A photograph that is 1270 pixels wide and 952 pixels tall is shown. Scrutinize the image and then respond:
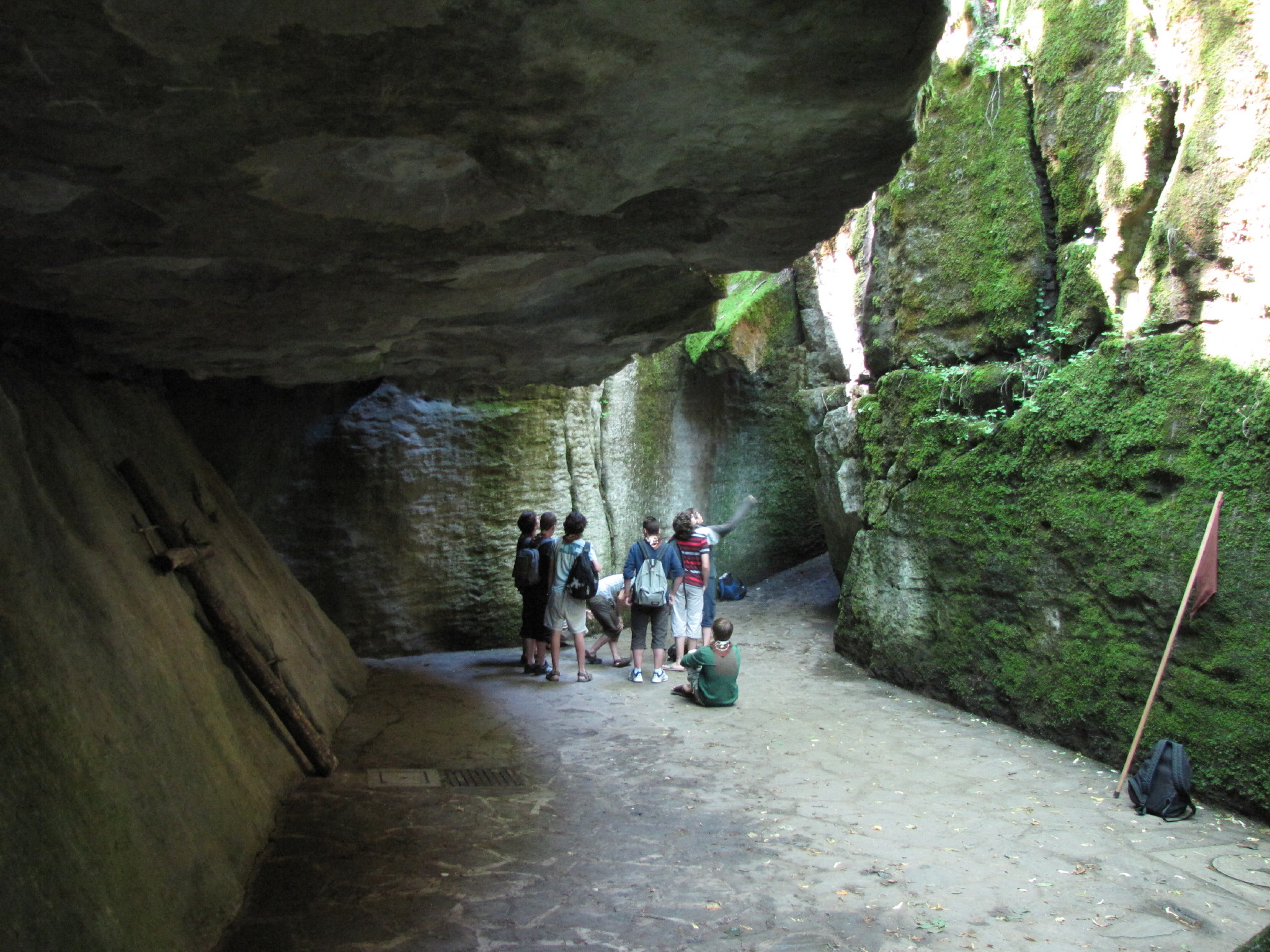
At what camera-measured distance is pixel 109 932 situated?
266 cm

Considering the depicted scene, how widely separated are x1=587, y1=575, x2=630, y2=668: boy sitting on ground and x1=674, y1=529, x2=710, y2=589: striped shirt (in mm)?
989

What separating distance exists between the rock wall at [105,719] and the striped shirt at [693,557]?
420 centimetres

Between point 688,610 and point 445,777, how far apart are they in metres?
3.77

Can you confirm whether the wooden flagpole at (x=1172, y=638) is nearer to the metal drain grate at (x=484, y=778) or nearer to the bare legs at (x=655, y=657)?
the metal drain grate at (x=484, y=778)

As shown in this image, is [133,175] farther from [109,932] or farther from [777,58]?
[109,932]

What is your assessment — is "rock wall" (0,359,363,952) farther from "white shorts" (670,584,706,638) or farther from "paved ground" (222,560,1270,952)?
"white shorts" (670,584,706,638)

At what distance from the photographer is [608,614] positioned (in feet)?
32.3

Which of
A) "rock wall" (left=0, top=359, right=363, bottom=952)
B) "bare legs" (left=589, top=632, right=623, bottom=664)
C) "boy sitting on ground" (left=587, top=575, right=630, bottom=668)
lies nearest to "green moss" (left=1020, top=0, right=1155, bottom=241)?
"boy sitting on ground" (left=587, top=575, right=630, bottom=668)

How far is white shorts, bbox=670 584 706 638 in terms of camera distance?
892 cm

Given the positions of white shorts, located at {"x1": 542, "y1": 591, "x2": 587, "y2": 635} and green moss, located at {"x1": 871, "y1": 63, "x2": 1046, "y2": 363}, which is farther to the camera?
white shorts, located at {"x1": 542, "y1": 591, "x2": 587, "y2": 635}

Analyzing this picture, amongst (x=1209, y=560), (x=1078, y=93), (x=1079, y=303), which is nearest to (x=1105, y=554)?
(x=1209, y=560)

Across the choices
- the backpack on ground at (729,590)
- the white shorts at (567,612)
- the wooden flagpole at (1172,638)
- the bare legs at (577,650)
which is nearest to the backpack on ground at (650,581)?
the white shorts at (567,612)

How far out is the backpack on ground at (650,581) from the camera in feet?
28.5

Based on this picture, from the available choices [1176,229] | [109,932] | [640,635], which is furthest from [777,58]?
[640,635]
